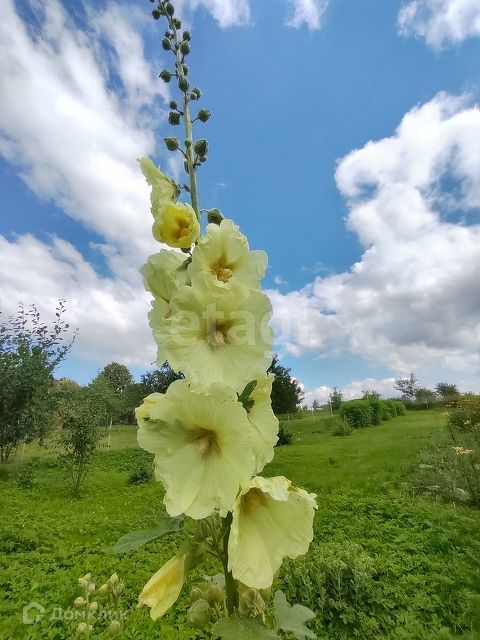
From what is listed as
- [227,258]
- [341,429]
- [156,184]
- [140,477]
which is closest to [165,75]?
[156,184]

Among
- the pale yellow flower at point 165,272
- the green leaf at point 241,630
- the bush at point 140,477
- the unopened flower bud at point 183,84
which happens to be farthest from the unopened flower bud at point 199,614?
the bush at point 140,477

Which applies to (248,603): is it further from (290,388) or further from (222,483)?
(290,388)

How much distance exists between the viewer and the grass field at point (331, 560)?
13.3 feet

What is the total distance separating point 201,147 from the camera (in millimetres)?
1712

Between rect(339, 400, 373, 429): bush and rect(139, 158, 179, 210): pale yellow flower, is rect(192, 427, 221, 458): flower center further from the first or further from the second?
rect(339, 400, 373, 429): bush

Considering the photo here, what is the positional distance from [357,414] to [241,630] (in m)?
23.4

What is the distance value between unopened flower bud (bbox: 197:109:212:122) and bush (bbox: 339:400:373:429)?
22.0 meters

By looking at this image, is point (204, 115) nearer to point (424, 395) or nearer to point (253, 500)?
point (253, 500)

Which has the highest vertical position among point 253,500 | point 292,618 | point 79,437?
point 79,437

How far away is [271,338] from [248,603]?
77 cm

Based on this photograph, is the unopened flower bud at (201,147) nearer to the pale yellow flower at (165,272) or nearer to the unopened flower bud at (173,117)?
the unopened flower bud at (173,117)

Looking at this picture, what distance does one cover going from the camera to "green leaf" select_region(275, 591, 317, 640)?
1.28 meters

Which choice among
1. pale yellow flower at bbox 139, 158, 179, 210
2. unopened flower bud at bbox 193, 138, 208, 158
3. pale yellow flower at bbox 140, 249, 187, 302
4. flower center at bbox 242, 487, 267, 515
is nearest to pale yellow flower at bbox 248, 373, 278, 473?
flower center at bbox 242, 487, 267, 515

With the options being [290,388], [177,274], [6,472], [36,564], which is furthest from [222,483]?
[290,388]
